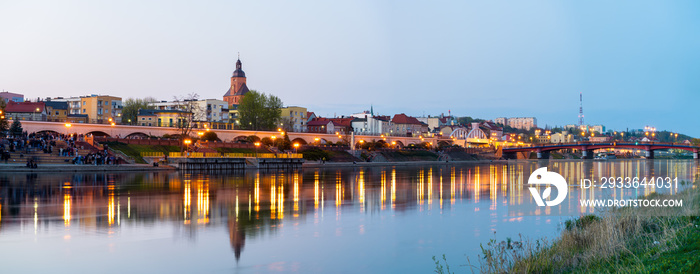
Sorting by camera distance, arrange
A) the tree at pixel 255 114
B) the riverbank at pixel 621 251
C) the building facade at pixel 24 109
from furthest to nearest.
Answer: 1. the tree at pixel 255 114
2. the building facade at pixel 24 109
3. the riverbank at pixel 621 251

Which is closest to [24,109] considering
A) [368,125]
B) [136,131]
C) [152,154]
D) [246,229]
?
[136,131]

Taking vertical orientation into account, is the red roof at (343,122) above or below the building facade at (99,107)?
below

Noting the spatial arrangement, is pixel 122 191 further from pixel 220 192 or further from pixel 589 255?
pixel 589 255

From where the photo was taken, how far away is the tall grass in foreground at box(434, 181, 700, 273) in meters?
11.1

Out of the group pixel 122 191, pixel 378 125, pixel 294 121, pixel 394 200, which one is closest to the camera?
pixel 394 200

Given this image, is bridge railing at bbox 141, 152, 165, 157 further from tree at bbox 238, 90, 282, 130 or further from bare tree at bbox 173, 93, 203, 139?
tree at bbox 238, 90, 282, 130

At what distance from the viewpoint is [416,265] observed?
52.7 feet

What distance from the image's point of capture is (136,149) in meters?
68.9

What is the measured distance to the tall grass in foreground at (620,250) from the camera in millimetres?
11133

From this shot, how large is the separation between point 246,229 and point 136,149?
52.6 meters

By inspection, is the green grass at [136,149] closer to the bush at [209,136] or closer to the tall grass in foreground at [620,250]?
the bush at [209,136]

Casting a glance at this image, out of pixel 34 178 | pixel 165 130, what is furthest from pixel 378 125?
pixel 34 178

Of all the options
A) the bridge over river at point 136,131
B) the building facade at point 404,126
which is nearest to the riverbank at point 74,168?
the bridge over river at point 136,131

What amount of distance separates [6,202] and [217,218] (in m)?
11.2
